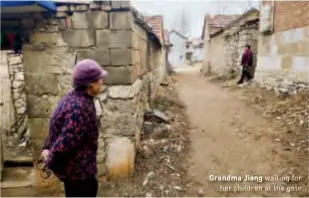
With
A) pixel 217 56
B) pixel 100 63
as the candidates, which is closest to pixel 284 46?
pixel 100 63

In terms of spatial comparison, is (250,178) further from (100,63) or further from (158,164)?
(100,63)

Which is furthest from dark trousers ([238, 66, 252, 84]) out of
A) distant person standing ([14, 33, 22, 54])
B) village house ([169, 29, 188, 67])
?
village house ([169, 29, 188, 67])

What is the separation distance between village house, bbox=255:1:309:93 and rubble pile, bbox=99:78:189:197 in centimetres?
311

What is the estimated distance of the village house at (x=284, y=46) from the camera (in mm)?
6918

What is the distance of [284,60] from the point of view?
795cm

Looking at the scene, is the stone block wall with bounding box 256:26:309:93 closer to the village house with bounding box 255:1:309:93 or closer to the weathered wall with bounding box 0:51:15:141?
the village house with bounding box 255:1:309:93

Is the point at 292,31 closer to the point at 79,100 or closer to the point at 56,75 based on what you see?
the point at 56,75

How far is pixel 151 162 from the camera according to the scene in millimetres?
4551

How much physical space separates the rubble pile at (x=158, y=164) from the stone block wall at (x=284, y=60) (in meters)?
3.01

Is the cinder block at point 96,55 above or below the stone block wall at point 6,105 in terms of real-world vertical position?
above

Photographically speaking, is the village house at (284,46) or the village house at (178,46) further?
the village house at (178,46)

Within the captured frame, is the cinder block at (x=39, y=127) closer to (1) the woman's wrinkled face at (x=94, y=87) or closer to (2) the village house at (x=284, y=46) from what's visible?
(1) the woman's wrinkled face at (x=94, y=87)

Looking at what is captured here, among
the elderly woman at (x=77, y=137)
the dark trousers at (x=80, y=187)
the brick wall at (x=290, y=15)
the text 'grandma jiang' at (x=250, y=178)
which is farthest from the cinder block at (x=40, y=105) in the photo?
the brick wall at (x=290, y=15)

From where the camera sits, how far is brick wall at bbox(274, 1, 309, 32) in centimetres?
690
